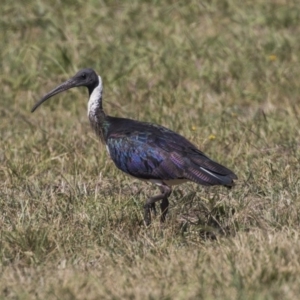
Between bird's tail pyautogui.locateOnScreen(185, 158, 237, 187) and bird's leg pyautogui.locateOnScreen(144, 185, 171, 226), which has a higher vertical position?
bird's tail pyautogui.locateOnScreen(185, 158, 237, 187)

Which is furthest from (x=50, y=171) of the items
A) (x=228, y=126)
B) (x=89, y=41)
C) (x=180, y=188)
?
(x=89, y=41)

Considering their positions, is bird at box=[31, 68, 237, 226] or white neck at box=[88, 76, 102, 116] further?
white neck at box=[88, 76, 102, 116]

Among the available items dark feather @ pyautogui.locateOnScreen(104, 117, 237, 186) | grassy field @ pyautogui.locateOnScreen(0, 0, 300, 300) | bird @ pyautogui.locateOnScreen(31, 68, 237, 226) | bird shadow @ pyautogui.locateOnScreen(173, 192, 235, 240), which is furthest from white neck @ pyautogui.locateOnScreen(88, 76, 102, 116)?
bird shadow @ pyautogui.locateOnScreen(173, 192, 235, 240)

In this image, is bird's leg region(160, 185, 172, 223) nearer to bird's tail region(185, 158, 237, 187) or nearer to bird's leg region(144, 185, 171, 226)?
bird's leg region(144, 185, 171, 226)

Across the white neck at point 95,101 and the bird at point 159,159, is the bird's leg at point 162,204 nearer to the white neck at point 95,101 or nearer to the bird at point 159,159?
the bird at point 159,159

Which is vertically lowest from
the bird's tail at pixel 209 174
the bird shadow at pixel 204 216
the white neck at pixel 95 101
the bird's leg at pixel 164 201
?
the bird shadow at pixel 204 216

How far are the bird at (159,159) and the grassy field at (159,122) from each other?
0.84 feet

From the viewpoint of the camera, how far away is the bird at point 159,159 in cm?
786

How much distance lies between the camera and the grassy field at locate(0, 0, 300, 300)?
21.4ft

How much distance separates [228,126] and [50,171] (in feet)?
6.65

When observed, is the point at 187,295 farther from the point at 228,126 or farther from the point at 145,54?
the point at 145,54

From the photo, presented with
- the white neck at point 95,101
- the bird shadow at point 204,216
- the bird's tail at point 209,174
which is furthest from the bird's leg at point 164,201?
the white neck at point 95,101

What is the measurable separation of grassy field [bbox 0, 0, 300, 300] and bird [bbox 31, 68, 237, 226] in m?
0.26

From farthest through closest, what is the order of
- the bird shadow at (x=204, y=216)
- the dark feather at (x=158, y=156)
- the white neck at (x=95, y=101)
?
the white neck at (x=95, y=101) < the dark feather at (x=158, y=156) < the bird shadow at (x=204, y=216)
